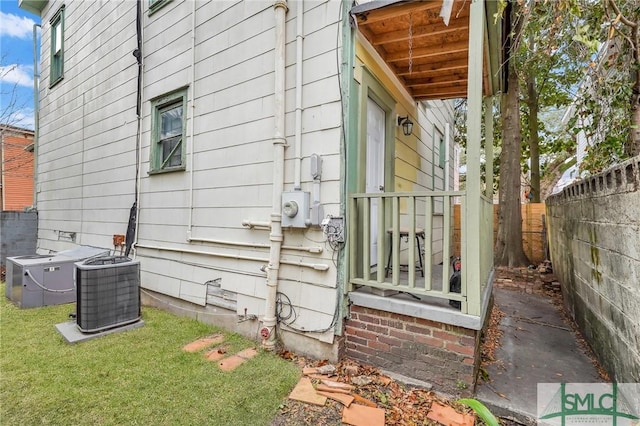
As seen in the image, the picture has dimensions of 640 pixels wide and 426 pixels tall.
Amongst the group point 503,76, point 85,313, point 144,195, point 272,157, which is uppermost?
point 503,76

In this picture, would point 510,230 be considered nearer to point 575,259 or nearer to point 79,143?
point 575,259

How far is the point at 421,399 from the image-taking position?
7.99 ft

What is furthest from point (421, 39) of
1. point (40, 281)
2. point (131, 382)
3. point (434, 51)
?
point (40, 281)

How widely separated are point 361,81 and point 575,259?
11.4 ft

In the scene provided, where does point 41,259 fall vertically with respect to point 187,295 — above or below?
above

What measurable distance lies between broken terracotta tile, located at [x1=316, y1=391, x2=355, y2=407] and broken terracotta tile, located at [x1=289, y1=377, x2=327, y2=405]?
4cm

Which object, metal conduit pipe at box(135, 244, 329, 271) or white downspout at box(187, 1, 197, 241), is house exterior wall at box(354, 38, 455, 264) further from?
white downspout at box(187, 1, 197, 241)

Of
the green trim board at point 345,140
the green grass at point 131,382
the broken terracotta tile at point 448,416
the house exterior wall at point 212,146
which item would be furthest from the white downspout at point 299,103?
the broken terracotta tile at point 448,416

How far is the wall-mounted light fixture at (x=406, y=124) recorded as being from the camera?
177 inches

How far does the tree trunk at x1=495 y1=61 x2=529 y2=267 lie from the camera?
701 centimetres

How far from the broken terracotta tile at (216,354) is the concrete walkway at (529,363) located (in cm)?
225

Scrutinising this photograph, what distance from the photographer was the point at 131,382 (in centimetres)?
254

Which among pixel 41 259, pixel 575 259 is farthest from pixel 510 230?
pixel 41 259

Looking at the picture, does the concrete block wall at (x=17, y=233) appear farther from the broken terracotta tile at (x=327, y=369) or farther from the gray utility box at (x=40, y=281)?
the broken terracotta tile at (x=327, y=369)
